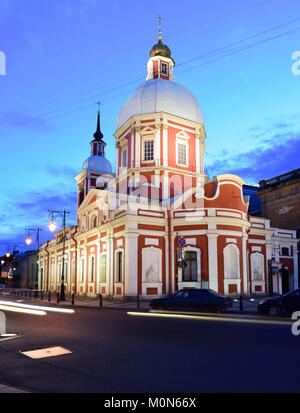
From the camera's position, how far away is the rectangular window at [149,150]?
33.0 meters

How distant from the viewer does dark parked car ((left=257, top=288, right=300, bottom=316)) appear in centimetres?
1508

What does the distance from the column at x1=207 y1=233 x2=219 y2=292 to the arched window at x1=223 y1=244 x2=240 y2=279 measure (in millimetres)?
893

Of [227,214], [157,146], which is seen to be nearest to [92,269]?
[157,146]

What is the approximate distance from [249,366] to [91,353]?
3524 mm

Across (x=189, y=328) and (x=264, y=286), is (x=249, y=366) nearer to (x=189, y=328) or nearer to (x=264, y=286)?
(x=189, y=328)

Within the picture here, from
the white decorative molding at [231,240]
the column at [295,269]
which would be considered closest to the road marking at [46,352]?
the white decorative molding at [231,240]

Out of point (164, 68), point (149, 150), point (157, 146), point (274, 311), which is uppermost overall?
point (164, 68)

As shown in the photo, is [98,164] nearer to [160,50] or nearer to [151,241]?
[160,50]

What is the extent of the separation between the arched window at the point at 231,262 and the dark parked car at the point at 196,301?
9.41 m

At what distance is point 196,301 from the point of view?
56.8ft

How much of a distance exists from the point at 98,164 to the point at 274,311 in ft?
125

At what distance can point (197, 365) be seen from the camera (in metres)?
6.81

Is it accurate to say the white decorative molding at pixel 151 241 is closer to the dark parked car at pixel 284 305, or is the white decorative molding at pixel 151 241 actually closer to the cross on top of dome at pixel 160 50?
the dark parked car at pixel 284 305

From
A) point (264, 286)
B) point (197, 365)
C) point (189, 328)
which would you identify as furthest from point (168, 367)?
point (264, 286)
